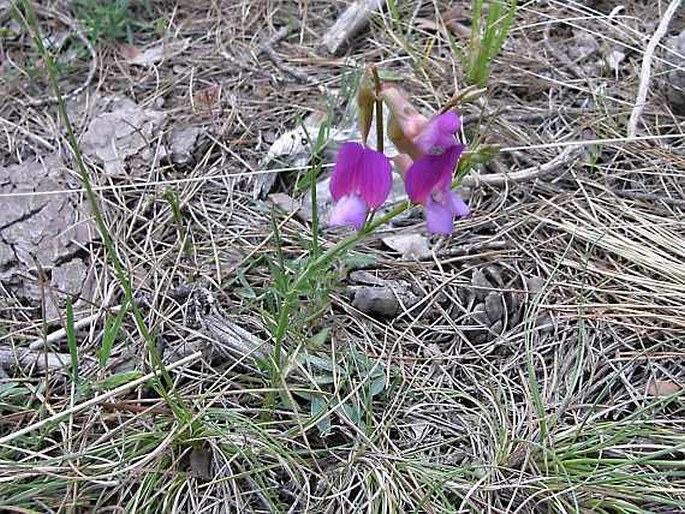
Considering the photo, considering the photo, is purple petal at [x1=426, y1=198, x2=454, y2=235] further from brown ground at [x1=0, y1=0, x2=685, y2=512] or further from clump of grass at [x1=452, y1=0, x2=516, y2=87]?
clump of grass at [x1=452, y1=0, x2=516, y2=87]

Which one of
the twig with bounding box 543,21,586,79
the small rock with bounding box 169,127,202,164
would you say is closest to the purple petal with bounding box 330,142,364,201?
the small rock with bounding box 169,127,202,164

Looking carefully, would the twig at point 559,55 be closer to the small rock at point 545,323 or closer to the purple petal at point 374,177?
the small rock at point 545,323

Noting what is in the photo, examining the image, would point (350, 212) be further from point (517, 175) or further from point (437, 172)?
point (517, 175)

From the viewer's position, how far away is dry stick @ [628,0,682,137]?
2.02 metres

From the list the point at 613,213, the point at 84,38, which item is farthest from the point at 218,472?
the point at 84,38

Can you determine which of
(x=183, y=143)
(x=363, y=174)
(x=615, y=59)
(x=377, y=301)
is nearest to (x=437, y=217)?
(x=363, y=174)

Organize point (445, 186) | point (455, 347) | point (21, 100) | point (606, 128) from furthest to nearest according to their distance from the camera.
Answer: point (21, 100) < point (606, 128) < point (455, 347) < point (445, 186)

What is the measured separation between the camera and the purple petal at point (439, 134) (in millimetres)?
1233

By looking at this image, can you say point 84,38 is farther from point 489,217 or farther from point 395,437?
point 395,437

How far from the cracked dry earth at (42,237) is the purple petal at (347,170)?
0.64 meters

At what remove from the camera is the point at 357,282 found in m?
1.72

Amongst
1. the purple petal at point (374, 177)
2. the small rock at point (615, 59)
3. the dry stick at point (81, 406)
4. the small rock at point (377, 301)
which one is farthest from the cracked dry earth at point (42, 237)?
the small rock at point (615, 59)

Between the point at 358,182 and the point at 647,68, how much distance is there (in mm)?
1122

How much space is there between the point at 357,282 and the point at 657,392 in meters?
0.62
